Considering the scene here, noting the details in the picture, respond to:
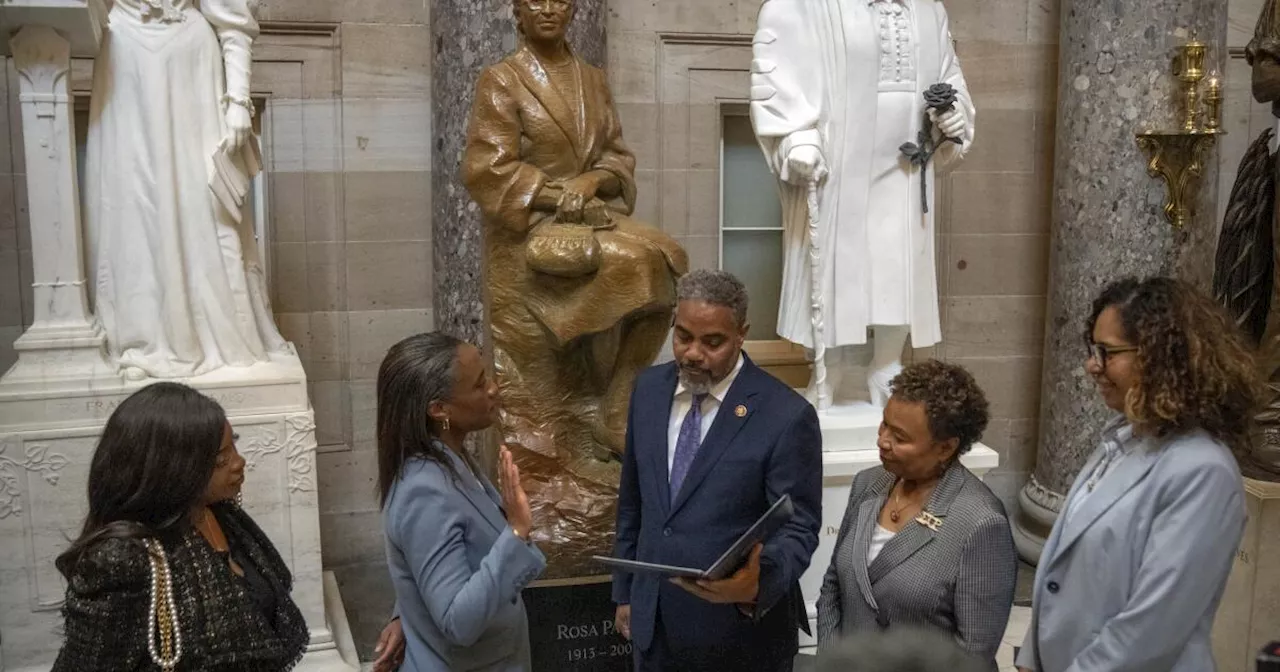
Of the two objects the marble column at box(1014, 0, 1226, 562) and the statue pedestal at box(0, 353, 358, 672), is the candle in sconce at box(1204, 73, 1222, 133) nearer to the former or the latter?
the marble column at box(1014, 0, 1226, 562)

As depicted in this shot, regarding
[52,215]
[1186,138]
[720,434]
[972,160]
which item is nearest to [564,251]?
[720,434]

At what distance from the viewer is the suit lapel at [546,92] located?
406 cm

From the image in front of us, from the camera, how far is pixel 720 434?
281 centimetres

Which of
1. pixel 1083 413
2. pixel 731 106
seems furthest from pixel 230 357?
pixel 1083 413

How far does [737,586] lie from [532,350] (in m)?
1.72

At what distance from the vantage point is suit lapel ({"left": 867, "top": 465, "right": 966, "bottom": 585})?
8.55 feet

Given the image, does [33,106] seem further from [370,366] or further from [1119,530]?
[1119,530]

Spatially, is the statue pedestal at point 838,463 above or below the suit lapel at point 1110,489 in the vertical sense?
below

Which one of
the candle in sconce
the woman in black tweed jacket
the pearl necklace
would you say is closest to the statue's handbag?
the woman in black tweed jacket

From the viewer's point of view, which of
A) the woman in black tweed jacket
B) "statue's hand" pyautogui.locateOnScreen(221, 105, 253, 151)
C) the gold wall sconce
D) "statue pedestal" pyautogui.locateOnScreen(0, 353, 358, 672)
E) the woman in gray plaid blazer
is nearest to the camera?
the woman in black tweed jacket

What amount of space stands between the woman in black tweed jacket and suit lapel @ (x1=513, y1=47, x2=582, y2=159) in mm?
2093

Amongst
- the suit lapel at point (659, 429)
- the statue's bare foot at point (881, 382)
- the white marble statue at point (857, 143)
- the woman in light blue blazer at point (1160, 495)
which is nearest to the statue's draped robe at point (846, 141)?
the white marble statue at point (857, 143)

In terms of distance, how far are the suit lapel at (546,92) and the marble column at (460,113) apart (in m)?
1.49

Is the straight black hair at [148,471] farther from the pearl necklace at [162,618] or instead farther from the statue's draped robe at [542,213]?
the statue's draped robe at [542,213]
